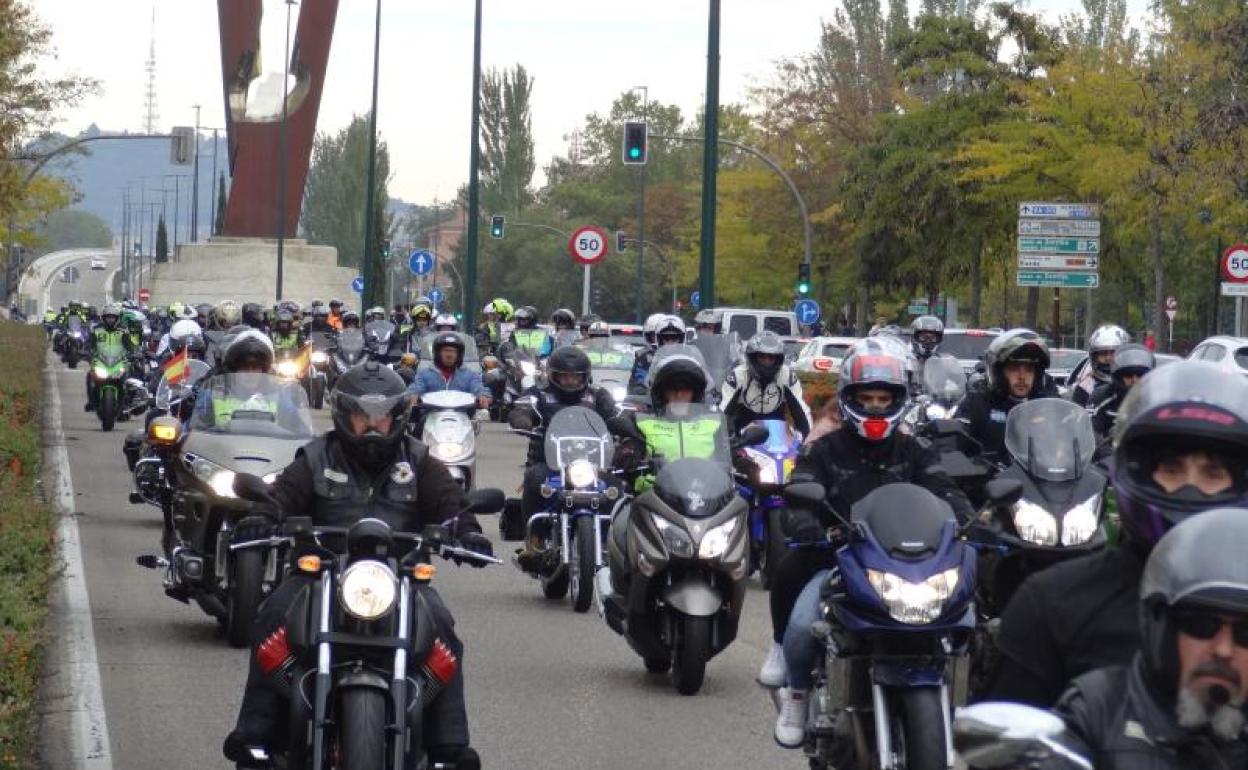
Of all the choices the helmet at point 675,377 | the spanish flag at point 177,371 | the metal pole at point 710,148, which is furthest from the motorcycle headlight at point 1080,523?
the metal pole at point 710,148

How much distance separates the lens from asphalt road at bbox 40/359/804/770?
9.09 meters

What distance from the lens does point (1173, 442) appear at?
387 centimetres

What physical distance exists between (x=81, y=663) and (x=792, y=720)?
4541 mm

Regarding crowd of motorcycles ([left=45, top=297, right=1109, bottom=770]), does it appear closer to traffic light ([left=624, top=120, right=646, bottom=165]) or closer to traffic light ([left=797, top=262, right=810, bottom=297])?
traffic light ([left=624, top=120, right=646, bottom=165])

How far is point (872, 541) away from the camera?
696cm

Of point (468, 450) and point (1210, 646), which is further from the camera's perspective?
point (468, 450)

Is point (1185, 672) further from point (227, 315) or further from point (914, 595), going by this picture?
point (227, 315)

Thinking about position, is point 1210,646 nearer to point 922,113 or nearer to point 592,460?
point 592,460

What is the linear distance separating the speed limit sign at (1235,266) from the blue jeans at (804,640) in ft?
97.6

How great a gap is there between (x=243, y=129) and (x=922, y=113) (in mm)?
36170

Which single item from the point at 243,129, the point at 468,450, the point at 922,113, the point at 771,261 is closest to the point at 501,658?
the point at 468,450

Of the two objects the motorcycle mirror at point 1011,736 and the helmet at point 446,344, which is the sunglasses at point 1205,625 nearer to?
the motorcycle mirror at point 1011,736

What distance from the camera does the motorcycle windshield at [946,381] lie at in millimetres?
18375

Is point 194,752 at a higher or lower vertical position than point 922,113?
lower
